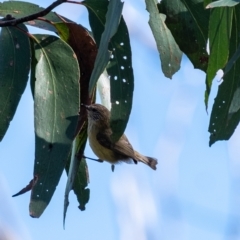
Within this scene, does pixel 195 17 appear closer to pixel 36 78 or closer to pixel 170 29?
pixel 170 29

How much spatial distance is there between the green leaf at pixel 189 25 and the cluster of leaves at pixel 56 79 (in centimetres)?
19

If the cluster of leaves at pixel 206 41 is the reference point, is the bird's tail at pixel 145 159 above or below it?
below

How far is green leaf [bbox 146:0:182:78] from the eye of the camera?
2.53m

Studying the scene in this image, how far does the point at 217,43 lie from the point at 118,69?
0.35m

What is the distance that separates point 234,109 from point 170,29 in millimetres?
470

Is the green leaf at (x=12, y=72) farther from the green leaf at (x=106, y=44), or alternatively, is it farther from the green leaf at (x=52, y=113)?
the green leaf at (x=106, y=44)

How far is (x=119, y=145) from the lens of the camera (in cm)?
390

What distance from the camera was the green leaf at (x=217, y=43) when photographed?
2.27 m

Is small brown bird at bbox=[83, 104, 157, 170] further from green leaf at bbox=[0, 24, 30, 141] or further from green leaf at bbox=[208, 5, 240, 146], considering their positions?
green leaf at bbox=[208, 5, 240, 146]

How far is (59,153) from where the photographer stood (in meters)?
2.39

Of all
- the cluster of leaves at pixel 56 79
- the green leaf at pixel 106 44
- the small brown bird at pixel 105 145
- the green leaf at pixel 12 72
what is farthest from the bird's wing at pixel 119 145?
the green leaf at pixel 106 44

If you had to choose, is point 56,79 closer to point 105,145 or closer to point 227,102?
point 227,102

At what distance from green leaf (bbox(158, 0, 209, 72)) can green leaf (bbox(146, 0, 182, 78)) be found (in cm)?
4

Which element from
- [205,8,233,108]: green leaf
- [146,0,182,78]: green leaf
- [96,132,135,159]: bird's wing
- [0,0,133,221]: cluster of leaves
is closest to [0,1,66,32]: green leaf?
[0,0,133,221]: cluster of leaves
